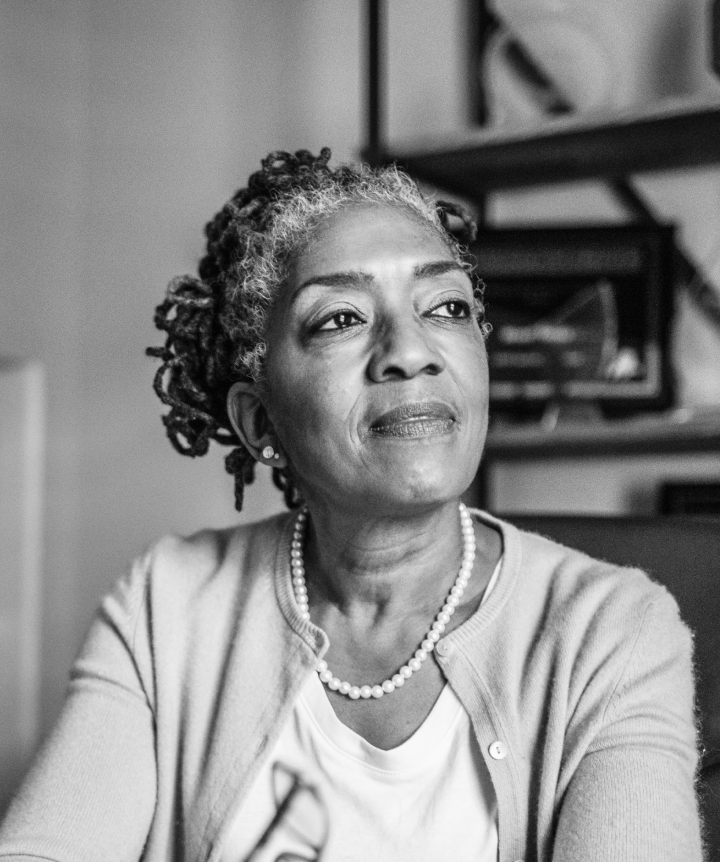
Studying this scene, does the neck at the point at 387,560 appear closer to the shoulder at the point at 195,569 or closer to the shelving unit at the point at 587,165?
the shoulder at the point at 195,569

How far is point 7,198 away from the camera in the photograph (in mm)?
2604

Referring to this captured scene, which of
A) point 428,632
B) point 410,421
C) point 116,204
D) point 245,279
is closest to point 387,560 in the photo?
point 428,632

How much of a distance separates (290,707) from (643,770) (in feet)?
1.43

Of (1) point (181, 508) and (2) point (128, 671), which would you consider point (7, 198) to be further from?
(2) point (128, 671)

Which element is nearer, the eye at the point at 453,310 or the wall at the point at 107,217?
the eye at the point at 453,310

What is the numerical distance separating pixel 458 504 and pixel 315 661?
29 centimetres

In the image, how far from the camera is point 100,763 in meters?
1.18

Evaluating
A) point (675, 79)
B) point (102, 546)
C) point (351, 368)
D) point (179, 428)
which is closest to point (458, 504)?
point (351, 368)

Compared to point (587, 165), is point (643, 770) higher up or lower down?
lower down

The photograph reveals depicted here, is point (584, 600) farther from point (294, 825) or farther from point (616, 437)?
point (616, 437)

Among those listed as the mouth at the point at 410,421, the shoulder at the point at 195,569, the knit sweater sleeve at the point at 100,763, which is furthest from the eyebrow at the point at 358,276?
the knit sweater sleeve at the point at 100,763

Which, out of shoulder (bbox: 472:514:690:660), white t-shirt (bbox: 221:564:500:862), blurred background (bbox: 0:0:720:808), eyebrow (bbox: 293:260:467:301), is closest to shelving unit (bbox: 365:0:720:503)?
blurred background (bbox: 0:0:720:808)

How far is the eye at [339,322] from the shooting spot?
47.2 inches

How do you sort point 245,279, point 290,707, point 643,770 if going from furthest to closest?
point 245,279
point 290,707
point 643,770
